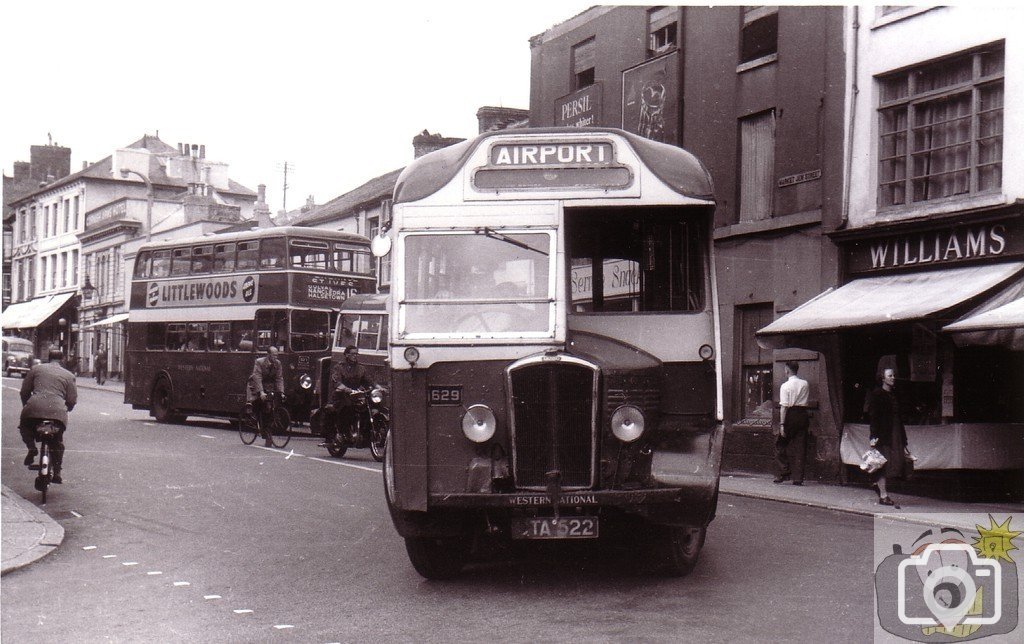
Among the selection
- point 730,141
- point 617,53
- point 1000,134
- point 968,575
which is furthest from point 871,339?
point 968,575

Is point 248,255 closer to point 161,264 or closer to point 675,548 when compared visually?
point 161,264

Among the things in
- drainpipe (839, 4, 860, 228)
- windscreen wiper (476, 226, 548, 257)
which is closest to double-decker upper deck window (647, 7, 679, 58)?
drainpipe (839, 4, 860, 228)

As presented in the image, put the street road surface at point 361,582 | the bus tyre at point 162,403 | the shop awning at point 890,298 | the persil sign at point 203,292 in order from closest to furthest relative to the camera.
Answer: the street road surface at point 361,582 → the shop awning at point 890,298 → the persil sign at point 203,292 → the bus tyre at point 162,403

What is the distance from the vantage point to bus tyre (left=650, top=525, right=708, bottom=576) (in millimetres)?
8633

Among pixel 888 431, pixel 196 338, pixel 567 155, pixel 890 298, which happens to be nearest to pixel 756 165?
pixel 890 298

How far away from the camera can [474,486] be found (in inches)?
320

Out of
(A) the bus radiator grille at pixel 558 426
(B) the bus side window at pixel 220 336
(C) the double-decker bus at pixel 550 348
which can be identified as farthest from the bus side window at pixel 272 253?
(A) the bus radiator grille at pixel 558 426

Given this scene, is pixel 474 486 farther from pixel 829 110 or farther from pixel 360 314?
pixel 360 314

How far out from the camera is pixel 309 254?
84.0 ft

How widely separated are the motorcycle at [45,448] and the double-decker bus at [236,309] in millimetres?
11143

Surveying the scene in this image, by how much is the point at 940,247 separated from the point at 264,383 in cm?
1221

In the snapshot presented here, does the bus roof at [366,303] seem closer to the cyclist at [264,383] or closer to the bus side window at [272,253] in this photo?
the bus side window at [272,253]

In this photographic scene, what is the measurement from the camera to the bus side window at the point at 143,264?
28.9 meters

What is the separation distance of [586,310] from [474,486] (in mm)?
1526
